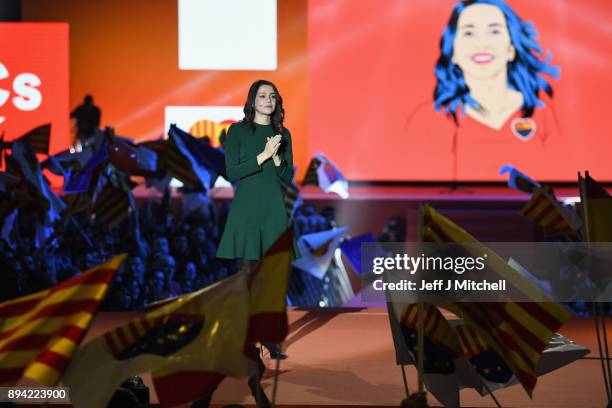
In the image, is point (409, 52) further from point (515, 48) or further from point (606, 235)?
point (606, 235)

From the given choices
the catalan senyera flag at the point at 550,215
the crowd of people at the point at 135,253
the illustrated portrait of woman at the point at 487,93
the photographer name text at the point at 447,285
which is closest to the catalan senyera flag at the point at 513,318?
the photographer name text at the point at 447,285

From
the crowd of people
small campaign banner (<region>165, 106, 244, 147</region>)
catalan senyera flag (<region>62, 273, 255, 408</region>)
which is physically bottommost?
the crowd of people

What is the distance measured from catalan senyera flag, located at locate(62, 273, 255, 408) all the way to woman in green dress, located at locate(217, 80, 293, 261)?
1034 millimetres

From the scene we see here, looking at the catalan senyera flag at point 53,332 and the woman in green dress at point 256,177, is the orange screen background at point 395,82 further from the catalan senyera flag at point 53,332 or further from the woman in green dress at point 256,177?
the catalan senyera flag at point 53,332

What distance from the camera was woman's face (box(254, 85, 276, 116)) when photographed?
357cm

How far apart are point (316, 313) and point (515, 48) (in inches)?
289

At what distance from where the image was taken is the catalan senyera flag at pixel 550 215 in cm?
461

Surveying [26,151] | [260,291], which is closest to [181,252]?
[26,151]

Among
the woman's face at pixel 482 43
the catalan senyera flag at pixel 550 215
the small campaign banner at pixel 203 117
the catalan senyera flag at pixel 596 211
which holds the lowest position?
the catalan senyera flag at pixel 550 215

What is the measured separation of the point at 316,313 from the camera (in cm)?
545

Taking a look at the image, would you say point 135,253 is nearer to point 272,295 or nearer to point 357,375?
point 357,375

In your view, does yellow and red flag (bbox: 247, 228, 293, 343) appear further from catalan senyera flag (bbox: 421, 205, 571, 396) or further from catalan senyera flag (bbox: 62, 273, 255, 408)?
catalan senyera flag (bbox: 421, 205, 571, 396)

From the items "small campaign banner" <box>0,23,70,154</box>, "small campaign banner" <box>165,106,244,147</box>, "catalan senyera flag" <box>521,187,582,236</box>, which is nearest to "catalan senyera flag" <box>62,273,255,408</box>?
"catalan senyera flag" <box>521,187,582,236</box>

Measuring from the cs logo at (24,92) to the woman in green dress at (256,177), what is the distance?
30.6 ft
